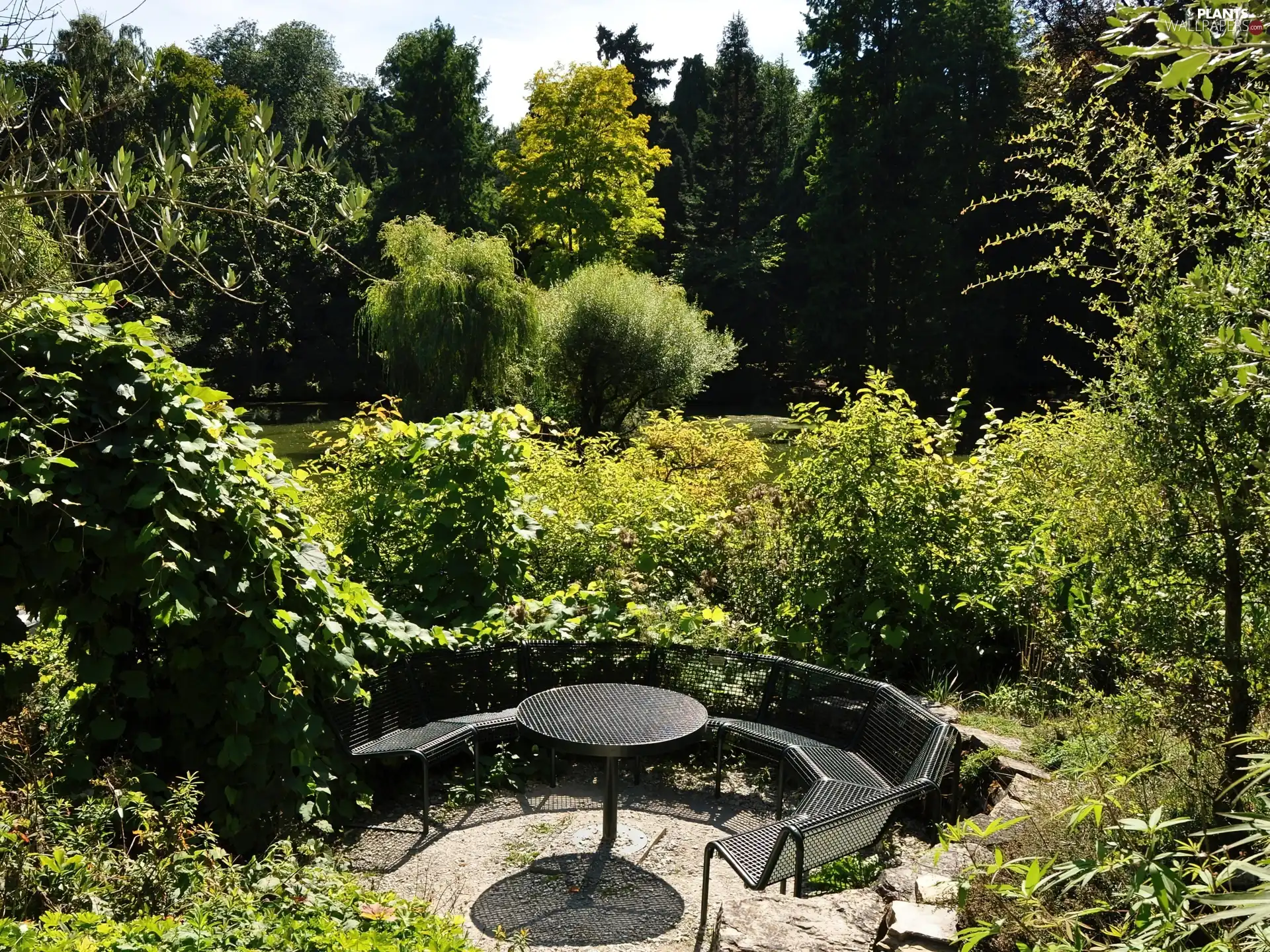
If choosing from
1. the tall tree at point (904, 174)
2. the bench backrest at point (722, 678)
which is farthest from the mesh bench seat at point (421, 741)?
the tall tree at point (904, 174)

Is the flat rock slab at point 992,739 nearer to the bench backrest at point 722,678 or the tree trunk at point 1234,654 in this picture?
the bench backrest at point 722,678

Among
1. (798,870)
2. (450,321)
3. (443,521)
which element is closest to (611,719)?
(798,870)

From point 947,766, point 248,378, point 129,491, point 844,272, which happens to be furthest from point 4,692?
point 248,378

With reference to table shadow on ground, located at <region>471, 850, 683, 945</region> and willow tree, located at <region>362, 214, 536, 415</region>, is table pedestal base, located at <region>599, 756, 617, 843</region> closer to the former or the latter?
table shadow on ground, located at <region>471, 850, 683, 945</region>

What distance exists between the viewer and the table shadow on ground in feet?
14.3

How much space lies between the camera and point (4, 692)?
4496mm

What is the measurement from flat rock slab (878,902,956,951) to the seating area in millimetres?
546

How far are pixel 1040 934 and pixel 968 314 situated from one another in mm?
28003

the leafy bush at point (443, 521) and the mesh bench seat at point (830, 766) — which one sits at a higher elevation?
the leafy bush at point (443, 521)

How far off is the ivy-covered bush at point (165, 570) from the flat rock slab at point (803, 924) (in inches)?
81.8

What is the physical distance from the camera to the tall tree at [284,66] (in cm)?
5644

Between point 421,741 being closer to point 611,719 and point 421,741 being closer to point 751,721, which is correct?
point 611,719

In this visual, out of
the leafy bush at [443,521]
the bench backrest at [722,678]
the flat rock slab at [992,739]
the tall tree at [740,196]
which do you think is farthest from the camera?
the tall tree at [740,196]

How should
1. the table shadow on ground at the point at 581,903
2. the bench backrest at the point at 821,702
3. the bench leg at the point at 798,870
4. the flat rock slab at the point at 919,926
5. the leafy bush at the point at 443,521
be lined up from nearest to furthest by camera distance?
1. the flat rock slab at the point at 919,926
2. the bench leg at the point at 798,870
3. the table shadow on ground at the point at 581,903
4. the bench backrest at the point at 821,702
5. the leafy bush at the point at 443,521
